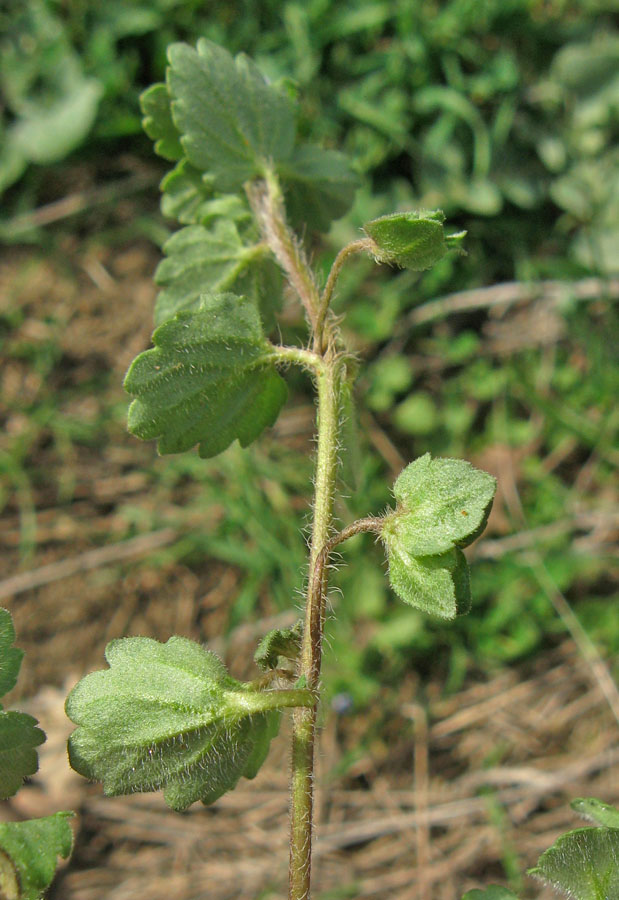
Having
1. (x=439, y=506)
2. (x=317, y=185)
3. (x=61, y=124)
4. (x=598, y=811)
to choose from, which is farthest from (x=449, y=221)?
(x=598, y=811)

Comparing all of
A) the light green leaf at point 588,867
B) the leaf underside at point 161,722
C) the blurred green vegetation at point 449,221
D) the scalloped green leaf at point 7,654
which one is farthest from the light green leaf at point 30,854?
the blurred green vegetation at point 449,221

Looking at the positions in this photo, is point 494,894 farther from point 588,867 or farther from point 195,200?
point 195,200

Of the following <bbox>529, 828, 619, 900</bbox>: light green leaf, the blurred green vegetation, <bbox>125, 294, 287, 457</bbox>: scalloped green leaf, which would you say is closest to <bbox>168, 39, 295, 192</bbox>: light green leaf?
<bbox>125, 294, 287, 457</bbox>: scalloped green leaf

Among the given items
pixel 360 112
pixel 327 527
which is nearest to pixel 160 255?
pixel 360 112

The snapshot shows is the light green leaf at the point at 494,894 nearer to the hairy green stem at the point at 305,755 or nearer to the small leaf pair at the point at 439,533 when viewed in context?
the hairy green stem at the point at 305,755

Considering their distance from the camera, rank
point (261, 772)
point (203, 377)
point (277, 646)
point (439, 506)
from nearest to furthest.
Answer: point (439, 506)
point (277, 646)
point (203, 377)
point (261, 772)
